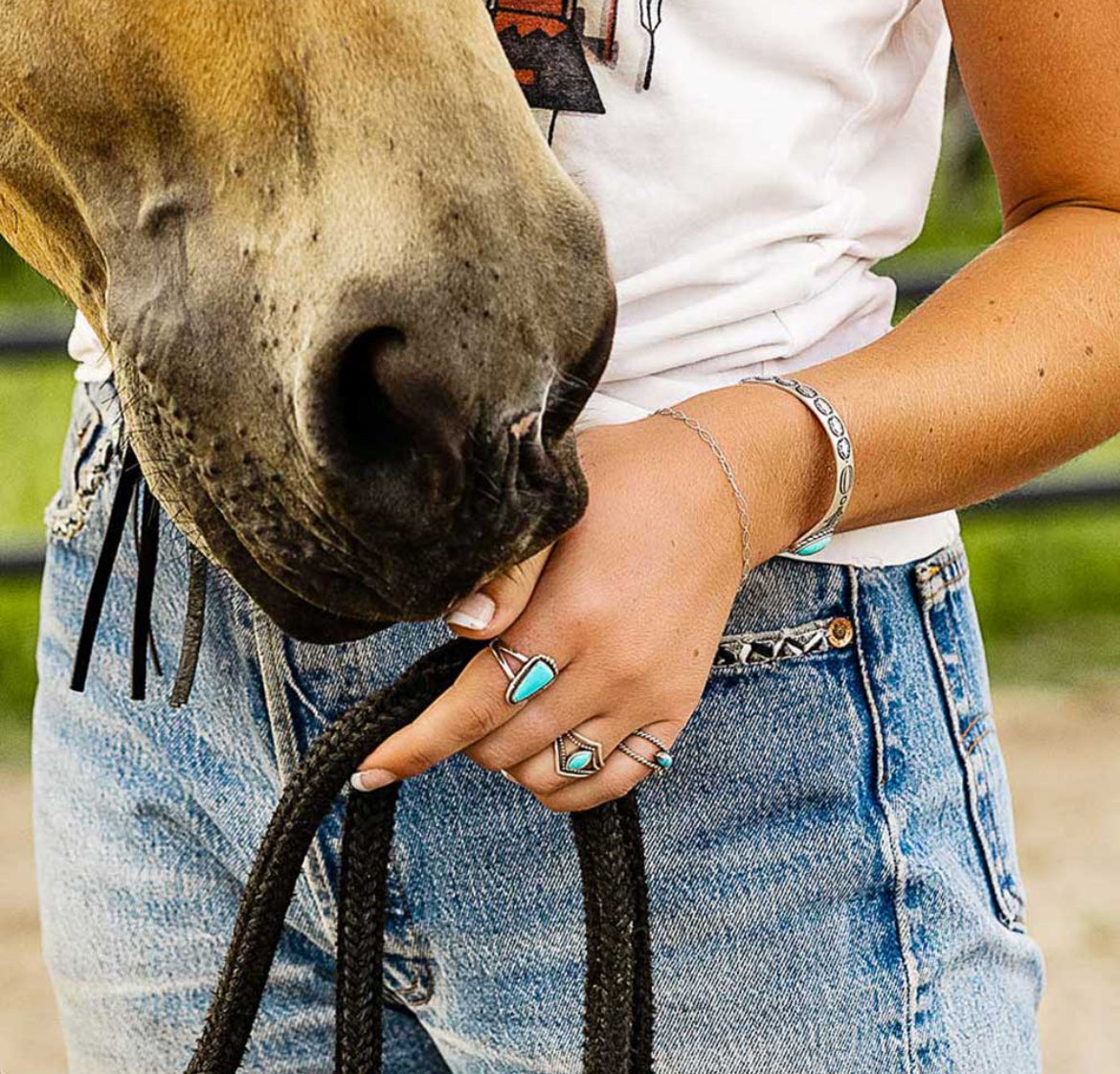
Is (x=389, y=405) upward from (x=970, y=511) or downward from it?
upward

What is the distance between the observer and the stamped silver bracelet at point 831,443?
899 millimetres

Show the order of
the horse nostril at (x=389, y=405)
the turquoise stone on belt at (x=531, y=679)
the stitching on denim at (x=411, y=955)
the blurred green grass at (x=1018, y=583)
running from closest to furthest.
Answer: the horse nostril at (x=389, y=405) < the turquoise stone on belt at (x=531, y=679) < the stitching on denim at (x=411, y=955) < the blurred green grass at (x=1018, y=583)

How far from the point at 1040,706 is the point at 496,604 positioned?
10.5 ft

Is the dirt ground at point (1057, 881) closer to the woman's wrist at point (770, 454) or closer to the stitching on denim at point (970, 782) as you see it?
the stitching on denim at point (970, 782)

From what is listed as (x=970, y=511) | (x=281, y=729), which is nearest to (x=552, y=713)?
(x=281, y=729)

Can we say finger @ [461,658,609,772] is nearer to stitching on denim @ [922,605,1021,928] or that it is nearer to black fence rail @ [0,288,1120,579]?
stitching on denim @ [922,605,1021,928]

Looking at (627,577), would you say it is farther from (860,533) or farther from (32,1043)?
(32,1043)

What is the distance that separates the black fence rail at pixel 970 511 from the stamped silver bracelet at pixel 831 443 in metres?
2.43

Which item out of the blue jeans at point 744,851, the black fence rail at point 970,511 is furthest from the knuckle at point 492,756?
the black fence rail at point 970,511

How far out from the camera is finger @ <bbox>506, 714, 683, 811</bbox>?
0.84 metres

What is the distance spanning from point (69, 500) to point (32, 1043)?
197cm

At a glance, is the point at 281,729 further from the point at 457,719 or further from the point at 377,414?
the point at 377,414

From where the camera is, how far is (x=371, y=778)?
0.88 metres

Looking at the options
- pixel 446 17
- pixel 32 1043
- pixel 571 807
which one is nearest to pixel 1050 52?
pixel 446 17
